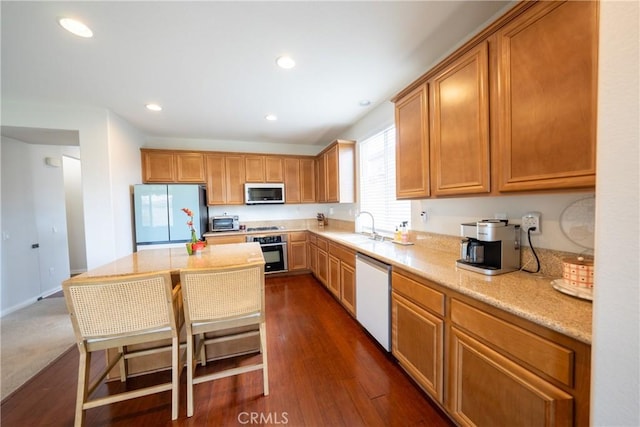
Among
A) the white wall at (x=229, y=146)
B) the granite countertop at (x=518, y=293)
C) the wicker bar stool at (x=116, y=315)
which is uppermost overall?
the white wall at (x=229, y=146)

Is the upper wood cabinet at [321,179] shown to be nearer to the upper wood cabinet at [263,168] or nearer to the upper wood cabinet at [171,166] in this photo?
the upper wood cabinet at [263,168]

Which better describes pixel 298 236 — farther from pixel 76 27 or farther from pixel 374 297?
pixel 76 27

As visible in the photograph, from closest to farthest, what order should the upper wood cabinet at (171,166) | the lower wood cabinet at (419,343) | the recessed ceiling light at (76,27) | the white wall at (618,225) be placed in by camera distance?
the white wall at (618,225)
the lower wood cabinet at (419,343)
the recessed ceiling light at (76,27)
the upper wood cabinet at (171,166)

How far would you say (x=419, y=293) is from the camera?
1.56m

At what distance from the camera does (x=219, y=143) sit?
14.9ft

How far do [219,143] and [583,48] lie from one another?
4773 mm

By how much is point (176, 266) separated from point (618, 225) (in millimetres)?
2192

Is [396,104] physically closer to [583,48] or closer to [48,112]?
[583,48]

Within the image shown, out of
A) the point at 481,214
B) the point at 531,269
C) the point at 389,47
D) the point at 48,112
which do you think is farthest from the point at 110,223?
the point at 531,269

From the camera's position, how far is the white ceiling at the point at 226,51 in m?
1.50

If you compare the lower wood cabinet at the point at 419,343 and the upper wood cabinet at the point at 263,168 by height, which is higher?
the upper wood cabinet at the point at 263,168

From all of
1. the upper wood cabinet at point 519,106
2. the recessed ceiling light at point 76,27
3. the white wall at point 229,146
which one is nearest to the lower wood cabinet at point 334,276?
the upper wood cabinet at point 519,106

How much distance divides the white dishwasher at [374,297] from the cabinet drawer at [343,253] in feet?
0.48

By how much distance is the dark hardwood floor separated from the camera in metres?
1.47
